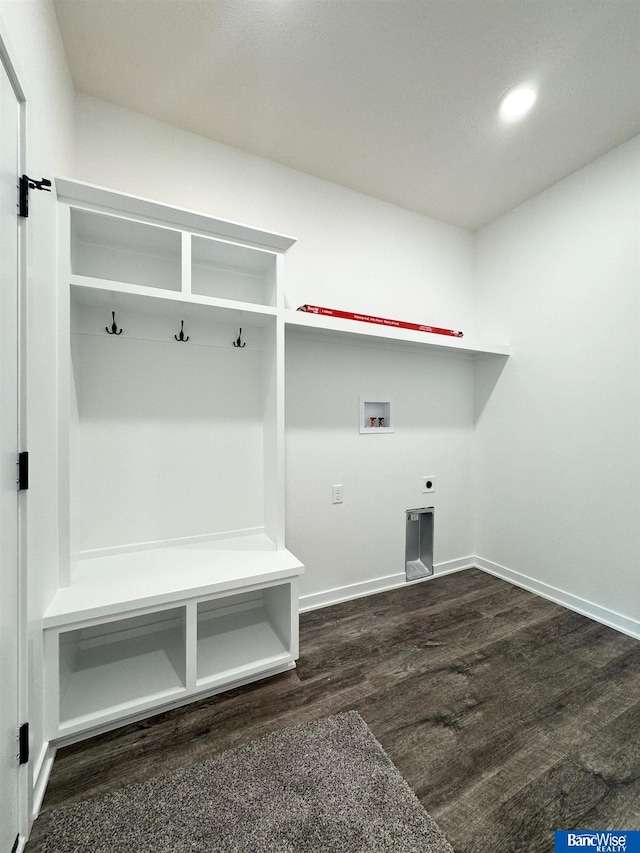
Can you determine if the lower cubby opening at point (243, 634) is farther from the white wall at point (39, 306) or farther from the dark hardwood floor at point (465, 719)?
the white wall at point (39, 306)

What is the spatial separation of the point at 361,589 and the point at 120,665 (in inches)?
62.6

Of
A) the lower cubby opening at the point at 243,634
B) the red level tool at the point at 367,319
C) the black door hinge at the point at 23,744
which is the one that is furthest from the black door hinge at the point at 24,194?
the lower cubby opening at the point at 243,634

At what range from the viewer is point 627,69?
1.75 metres

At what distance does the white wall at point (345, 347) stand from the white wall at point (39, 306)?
1.67 ft

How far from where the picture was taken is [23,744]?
1084 millimetres

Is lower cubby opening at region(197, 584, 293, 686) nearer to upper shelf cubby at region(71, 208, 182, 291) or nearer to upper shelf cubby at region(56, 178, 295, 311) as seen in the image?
upper shelf cubby at region(56, 178, 295, 311)

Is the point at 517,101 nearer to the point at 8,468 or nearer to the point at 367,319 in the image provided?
the point at 367,319

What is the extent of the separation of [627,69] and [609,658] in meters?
3.08

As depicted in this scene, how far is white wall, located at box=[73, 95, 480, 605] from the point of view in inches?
81.8

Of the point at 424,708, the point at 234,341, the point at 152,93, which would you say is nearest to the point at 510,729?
the point at 424,708

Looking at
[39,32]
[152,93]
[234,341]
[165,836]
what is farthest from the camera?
[234,341]

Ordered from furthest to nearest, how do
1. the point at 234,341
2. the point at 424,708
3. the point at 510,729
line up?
the point at 234,341
the point at 424,708
the point at 510,729

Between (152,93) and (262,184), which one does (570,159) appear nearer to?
(262,184)

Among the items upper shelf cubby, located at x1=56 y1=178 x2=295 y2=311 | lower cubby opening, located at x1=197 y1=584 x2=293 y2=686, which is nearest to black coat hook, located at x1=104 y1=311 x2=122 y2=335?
upper shelf cubby, located at x1=56 y1=178 x2=295 y2=311
